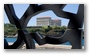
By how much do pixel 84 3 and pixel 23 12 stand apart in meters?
0.99

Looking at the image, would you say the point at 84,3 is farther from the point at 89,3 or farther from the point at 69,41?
the point at 69,41

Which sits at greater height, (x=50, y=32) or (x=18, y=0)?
(x=18, y=0)

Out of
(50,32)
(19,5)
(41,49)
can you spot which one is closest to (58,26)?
(50,32)

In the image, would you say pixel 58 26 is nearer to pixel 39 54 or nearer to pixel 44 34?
pixel 44 34

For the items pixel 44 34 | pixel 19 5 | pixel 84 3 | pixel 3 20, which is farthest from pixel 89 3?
pixel 3 20

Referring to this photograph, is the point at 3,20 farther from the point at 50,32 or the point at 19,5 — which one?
the point at 50,32

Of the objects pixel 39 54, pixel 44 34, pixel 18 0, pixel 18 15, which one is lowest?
pixel 39 54

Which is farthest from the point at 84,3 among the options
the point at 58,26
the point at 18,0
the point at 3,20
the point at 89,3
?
the point at 3,20

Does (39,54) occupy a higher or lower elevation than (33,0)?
lower

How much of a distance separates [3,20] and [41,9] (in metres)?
0.64

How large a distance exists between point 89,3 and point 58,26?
614 mm

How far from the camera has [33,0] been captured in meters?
4.03

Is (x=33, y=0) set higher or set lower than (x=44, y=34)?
higher

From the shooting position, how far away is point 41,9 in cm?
405
